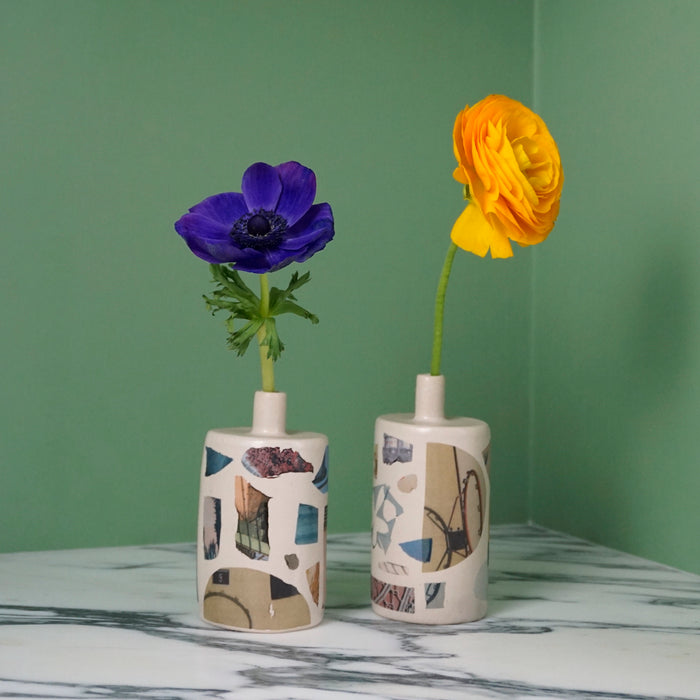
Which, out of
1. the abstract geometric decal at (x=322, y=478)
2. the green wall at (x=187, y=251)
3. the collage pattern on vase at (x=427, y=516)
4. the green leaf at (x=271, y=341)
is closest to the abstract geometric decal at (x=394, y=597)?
the collage pattern on vase at (x=427, y=516)

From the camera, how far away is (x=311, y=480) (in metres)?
0.84

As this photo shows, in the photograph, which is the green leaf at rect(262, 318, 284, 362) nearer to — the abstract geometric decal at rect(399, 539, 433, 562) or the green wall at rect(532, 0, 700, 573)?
the abstract geometric decal at rect(399, 539, 433, 562)

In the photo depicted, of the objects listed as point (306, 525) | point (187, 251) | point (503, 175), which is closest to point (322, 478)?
point (306, 525)

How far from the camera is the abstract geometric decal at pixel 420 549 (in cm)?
86

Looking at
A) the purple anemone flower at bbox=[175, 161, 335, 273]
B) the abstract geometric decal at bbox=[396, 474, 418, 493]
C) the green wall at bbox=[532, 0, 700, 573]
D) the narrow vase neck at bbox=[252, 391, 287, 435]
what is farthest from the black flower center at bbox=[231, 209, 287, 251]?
the green wall at bbox=[532, 0, 700, 573]

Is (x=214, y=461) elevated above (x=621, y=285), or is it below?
below

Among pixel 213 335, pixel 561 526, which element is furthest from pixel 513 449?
pixel 213 335

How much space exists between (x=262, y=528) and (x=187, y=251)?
0.43m

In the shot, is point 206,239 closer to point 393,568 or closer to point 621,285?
point 393,568

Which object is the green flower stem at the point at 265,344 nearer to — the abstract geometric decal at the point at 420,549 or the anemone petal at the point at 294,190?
the anemone petal at the point at 294,190

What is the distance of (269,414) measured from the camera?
86 cm

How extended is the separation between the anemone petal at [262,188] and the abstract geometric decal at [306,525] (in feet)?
0.84

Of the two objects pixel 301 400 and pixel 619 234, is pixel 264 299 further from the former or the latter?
pixel 619 234

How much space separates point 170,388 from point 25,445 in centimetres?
17
